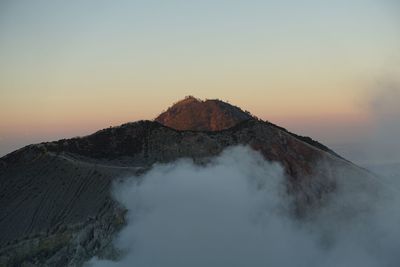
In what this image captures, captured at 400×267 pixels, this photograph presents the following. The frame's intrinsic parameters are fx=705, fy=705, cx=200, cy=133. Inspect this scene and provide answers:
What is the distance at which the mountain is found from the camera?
54.7 meters

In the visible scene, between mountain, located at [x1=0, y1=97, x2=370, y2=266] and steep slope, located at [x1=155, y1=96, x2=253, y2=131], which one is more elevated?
steep slope, located at [x1=155, y1=96, x2=253, y2=131]

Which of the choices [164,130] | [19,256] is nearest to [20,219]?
[19,256]

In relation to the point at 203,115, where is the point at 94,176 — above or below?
below

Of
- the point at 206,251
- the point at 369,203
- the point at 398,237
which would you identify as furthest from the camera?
the point at 369,203

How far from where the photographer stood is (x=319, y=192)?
216ft

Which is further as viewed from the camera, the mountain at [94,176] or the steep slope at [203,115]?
the steep slope at [203,115]

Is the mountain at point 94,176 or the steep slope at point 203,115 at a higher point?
the steep slope at point 203,115

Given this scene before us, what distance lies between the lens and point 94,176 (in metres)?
60.9

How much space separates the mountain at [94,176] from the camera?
5466 centimetres

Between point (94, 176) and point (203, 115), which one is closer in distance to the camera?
point (94, 176)

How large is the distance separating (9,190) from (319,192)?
92.4ft

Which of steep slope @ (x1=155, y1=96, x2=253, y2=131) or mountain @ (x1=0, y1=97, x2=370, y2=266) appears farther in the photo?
steep slope @ (x1=155, y1=96, x2=253, y2=131)

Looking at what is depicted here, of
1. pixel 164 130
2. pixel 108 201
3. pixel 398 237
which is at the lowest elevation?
pixel 398 237

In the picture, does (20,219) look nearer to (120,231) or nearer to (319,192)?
(120,231)
